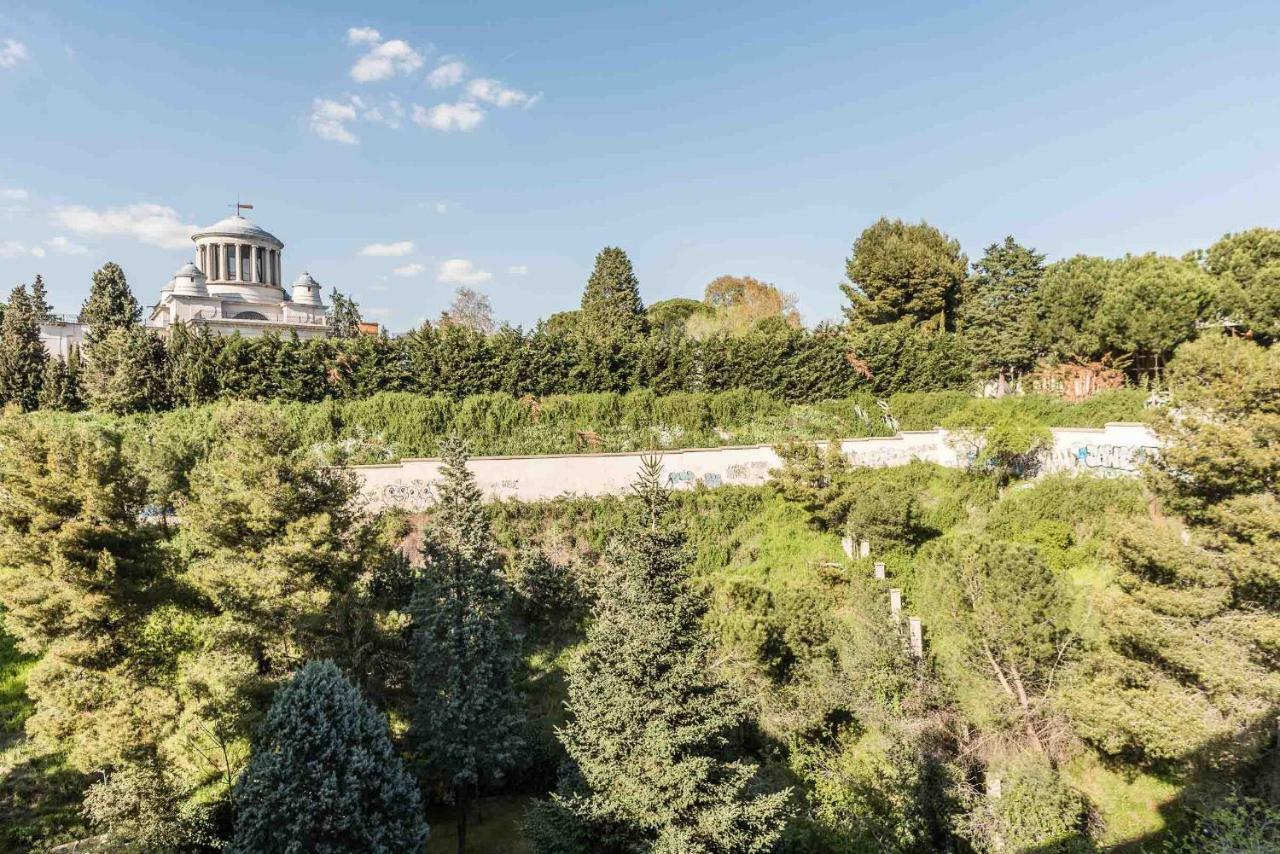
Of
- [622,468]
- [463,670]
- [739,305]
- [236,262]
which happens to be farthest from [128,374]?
[739,305]

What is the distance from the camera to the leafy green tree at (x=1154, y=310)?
88.3 feet

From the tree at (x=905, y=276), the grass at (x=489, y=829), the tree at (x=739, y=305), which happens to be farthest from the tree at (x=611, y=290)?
the grass at (x=489, y=829)

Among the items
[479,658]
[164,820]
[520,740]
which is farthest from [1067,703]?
[164,820]

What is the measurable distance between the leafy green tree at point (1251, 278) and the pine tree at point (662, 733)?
3031 cm

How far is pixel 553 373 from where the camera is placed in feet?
89.7

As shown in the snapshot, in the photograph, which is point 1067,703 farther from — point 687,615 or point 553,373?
point 553,373

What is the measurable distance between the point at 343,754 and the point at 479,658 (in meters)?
4.51

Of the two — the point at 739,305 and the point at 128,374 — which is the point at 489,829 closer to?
the point at 128,374

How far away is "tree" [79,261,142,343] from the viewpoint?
34.2 meters

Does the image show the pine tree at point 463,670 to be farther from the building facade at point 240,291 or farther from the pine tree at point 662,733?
the building facade at point 240,291

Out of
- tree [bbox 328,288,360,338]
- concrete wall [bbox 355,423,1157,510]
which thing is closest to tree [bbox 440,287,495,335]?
tree [bbox 328,288,360,338]

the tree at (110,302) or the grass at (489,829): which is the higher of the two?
the tree at (110,302)

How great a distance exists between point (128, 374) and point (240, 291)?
22.9m

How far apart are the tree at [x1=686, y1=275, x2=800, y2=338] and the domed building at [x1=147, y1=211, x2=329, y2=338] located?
2654 cm
